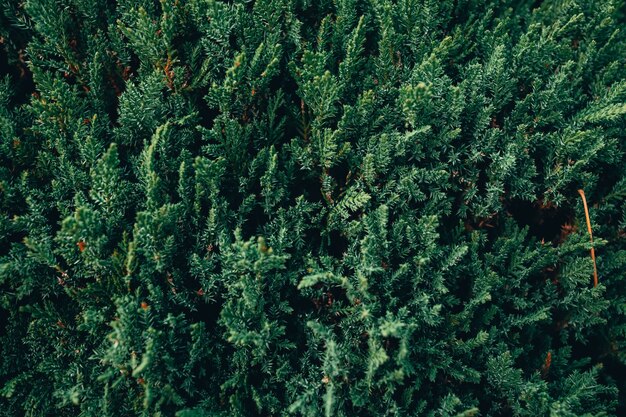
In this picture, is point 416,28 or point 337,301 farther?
point 416,28

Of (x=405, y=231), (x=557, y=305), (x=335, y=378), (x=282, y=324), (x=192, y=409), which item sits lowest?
(x=192, y=409)

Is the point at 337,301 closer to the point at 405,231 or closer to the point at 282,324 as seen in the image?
the point at 282,324

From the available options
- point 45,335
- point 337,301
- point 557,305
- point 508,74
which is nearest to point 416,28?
point 508,74

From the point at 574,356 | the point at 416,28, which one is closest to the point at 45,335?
the point at 416,28

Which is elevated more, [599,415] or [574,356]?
[574,356]

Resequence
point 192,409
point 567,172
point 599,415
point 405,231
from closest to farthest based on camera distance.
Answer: point 192,409 < point 599,415 < point 405,231 < point 567,172

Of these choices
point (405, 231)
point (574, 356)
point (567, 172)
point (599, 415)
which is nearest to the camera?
point (599, 415)
